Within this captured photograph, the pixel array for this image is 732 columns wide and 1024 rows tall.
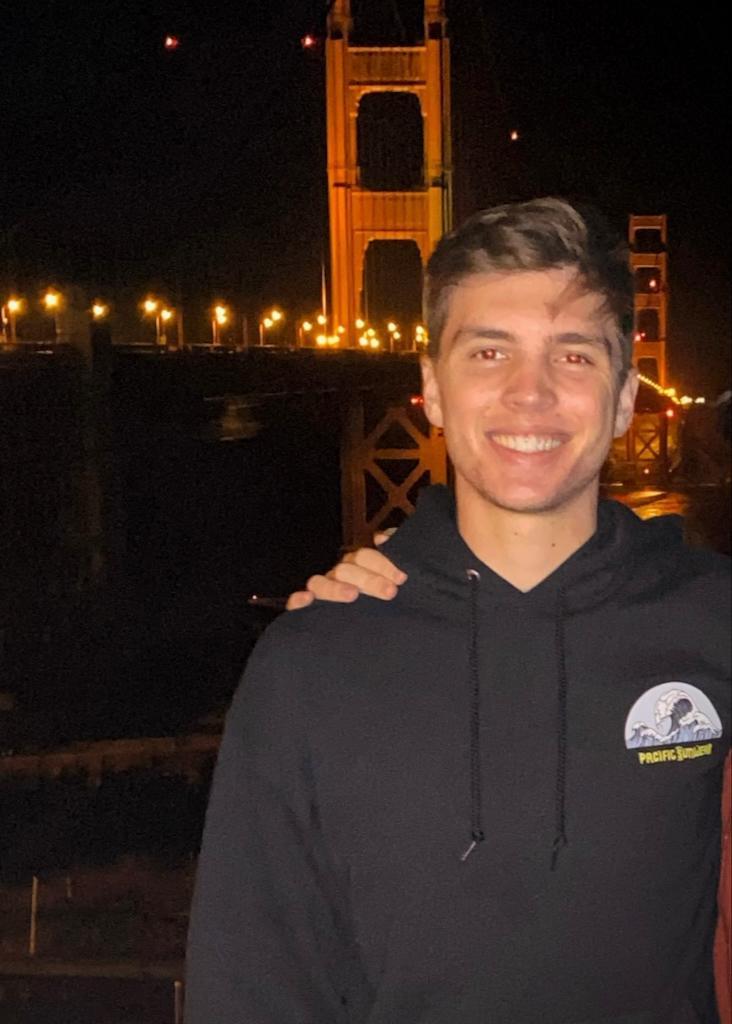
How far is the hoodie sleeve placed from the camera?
5.53 feet

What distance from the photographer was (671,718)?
5.69 ft

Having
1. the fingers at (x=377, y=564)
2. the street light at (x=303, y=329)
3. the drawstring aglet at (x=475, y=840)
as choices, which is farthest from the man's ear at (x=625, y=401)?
the street light at (x=303, y=329)

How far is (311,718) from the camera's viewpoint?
1.72m

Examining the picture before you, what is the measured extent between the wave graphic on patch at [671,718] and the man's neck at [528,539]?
0.25 m

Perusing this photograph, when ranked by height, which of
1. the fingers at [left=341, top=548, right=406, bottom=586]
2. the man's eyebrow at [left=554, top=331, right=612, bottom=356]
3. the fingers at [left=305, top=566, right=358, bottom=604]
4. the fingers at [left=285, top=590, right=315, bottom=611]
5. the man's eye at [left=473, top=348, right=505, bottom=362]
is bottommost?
the fingers at [left=285, top=590, right=315, bottom=611]

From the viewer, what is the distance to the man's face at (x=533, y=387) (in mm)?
1806

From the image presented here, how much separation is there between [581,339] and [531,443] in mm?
175

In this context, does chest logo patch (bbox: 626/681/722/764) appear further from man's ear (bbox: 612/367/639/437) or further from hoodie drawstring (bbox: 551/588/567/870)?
man's ear (bbox: 612/367/639/437)

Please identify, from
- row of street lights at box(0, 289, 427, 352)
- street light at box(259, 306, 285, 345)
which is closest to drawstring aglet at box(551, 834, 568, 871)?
row of street lights at box(0, 289, 427, 352)

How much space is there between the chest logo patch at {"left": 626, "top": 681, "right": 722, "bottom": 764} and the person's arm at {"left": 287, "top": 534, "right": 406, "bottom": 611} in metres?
0.40

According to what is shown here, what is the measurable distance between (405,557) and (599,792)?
1.51 ft

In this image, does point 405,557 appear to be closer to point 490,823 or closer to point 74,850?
point 490,823

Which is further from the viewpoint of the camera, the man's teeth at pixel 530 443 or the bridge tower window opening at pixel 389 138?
the bridge tower window opening at pixel 389 138

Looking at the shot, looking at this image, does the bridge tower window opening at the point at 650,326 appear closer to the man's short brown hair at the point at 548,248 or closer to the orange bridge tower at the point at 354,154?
the orange bridge tower at the point at 354,154
